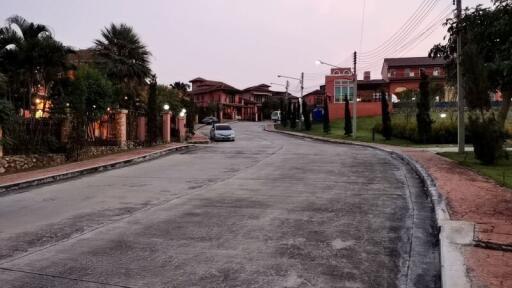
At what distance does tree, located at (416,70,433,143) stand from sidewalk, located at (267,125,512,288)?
50.0ft

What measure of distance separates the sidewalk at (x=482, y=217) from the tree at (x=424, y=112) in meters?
15.2

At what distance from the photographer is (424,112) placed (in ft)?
102

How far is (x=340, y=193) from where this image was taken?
1222 cm

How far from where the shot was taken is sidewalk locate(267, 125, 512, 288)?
5.54m

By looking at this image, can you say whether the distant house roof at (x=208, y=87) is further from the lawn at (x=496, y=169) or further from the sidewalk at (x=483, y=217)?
the sidewalk at (x=483, y=217)

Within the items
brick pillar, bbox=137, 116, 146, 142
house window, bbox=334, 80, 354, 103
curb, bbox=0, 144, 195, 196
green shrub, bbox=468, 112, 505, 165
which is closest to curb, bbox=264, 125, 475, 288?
green shrub, bbox=468, 112, 505, 165

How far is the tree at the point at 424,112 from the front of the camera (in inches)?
1195

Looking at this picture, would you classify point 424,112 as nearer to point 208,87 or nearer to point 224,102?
point 224,102

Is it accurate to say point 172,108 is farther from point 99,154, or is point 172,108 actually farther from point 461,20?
point 461,20

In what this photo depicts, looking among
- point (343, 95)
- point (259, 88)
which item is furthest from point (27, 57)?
point (259, 88)

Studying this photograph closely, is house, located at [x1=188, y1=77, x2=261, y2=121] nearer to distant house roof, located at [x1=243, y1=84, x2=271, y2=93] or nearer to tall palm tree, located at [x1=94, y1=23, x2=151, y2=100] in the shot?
distant house roof, located at [x1=243, y1=84, x2=271, y2=93]

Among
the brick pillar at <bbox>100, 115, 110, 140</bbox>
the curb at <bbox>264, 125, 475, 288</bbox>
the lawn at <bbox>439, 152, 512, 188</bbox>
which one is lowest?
the curb at <bbox>264, 125, 475, 288</bbox>

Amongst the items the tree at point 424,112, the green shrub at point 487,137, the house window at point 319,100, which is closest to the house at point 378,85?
the house window at point 319,100

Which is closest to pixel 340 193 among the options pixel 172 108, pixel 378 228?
pixel 378 228
